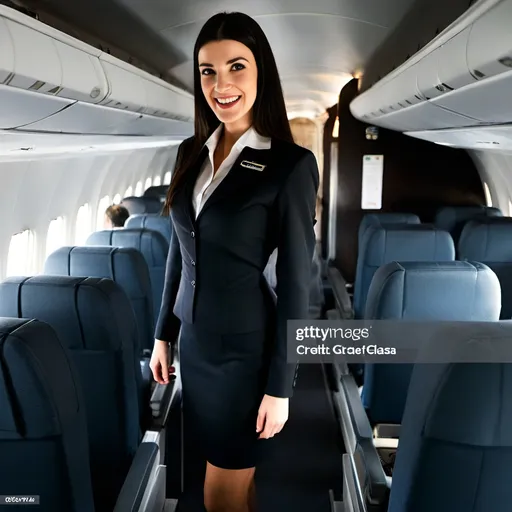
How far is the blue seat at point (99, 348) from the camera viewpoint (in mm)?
2174

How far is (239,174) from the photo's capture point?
5.20 ft

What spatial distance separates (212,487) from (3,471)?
0.63 m

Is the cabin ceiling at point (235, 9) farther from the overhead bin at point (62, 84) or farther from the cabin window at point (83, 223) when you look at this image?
the cabin window at point (83, 223)

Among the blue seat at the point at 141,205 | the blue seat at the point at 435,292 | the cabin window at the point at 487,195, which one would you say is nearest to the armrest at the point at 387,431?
the blue seat at the point at 435,292

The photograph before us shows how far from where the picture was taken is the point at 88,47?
2.50 meters

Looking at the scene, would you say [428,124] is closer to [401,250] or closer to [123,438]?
[401,250]

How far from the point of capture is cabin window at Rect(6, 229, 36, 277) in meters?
4.54

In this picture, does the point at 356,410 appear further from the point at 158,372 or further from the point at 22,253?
the point at 22,253

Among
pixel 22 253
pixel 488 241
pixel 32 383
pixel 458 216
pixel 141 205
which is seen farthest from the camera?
pixel 141 205

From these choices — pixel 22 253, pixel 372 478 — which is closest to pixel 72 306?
pixel 372 478

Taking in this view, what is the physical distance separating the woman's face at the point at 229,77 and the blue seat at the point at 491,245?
10.3ft

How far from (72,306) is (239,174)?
0.93 metres

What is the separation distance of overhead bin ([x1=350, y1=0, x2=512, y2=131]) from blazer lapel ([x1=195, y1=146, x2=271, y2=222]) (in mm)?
827

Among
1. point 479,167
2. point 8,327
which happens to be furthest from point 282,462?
point 479,167
